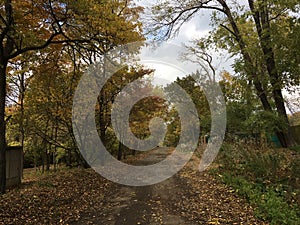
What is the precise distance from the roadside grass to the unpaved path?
0.78ft

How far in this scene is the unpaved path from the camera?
428 cm

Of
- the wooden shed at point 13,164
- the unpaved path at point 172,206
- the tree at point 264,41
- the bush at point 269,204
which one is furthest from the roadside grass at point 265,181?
the wooden shed at point 13,164

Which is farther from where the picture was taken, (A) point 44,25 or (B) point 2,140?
(A) point 44,25

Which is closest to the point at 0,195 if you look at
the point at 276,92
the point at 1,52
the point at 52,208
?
the point at 52,208

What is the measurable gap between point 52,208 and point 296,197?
482 centimetres

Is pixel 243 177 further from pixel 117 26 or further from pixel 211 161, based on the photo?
pixel 117 26

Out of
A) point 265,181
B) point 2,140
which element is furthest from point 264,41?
point 2,140

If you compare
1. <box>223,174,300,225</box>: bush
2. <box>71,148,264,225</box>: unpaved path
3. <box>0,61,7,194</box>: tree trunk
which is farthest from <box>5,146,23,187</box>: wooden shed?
<box>223,174,300,225</box>: bush

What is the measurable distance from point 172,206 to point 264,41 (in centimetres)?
729

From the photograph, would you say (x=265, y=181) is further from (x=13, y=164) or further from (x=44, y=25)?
(x=13, y=164)

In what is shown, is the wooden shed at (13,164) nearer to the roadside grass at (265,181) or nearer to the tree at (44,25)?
the tree at (44,25)

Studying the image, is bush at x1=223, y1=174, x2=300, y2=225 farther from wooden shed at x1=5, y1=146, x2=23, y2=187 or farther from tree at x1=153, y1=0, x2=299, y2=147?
wooden shed at x1=5, y1=146, x2=23, y2=187

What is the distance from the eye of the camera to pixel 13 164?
902 centimetres

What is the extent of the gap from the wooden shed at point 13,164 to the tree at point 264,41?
8.01 meters
